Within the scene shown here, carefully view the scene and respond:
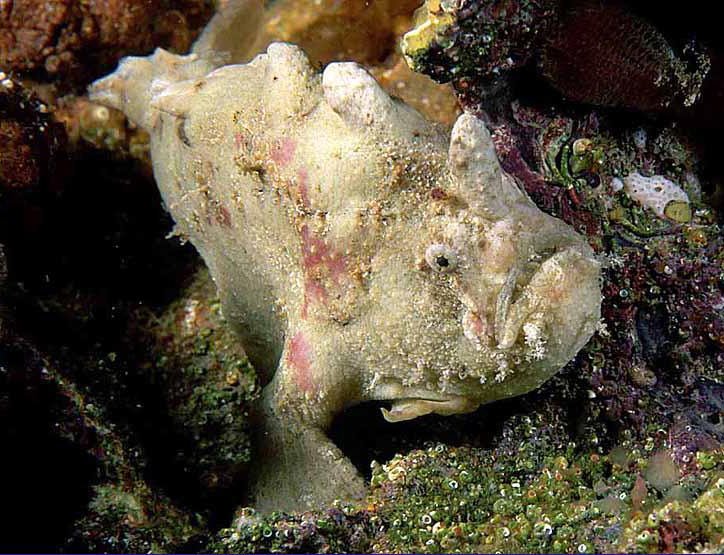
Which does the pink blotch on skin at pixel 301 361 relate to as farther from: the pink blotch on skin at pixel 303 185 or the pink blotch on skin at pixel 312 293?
the pink blotch on skin at pixel 303 185

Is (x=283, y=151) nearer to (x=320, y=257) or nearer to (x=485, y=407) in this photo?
(x=320, y=257)

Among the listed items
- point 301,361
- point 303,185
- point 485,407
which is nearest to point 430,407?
point 485,407

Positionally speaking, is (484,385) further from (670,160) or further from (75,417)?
(75,417)

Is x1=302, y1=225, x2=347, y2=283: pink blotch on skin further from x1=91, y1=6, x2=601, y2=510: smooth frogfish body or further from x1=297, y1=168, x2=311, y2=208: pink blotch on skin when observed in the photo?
x1=297, y1=168, x2=311, y2=208: pink blotch on skin

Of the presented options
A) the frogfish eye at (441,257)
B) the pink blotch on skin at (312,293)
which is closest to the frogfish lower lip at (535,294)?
the frogfish eye at (441,257)

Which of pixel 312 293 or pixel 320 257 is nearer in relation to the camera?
pixel 320 257

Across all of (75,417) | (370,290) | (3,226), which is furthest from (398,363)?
(3,226)

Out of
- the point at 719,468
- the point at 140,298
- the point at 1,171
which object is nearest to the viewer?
the point at 719,468
